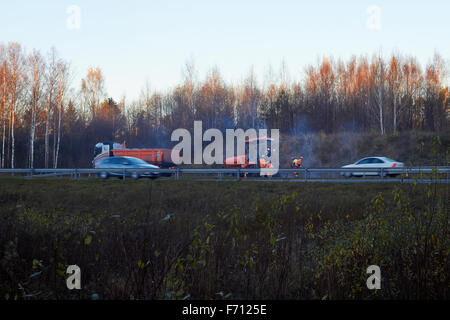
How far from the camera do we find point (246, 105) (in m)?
48.3

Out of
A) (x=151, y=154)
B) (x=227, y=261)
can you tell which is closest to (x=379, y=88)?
(x=151, y=154)

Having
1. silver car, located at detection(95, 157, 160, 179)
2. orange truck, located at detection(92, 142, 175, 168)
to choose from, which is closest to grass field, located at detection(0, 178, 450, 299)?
silver car, located at detection(95, 157, 160, 179)

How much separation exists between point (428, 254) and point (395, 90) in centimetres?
4019

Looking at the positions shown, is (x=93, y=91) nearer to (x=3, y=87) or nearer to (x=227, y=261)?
(x=3, y=87)

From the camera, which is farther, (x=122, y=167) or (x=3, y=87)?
(x=3, y=87)

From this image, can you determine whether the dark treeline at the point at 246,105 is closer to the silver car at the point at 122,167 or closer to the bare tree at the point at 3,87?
the bare tree at the point at 3,87

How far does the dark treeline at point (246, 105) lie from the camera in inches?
1585

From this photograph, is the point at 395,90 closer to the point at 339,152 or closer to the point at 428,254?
the point at 339,152

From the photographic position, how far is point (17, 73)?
39.0 metres

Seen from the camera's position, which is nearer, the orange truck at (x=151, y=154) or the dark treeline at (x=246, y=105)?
the orange truck at (x=151, y=154)
